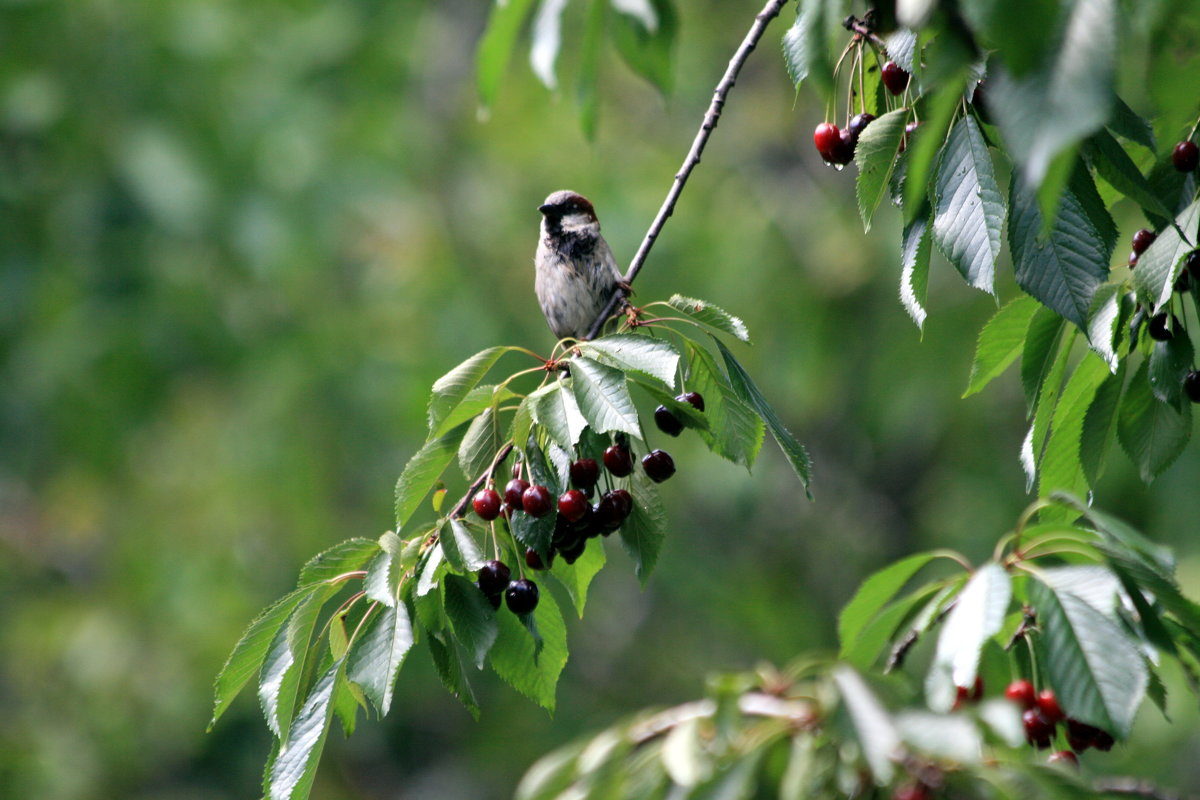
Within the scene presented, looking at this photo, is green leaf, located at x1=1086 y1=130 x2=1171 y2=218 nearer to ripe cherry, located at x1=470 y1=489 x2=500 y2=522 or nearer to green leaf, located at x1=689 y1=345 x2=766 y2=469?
green leaf, located at x1=689 y1=345 x2=766 y2=469

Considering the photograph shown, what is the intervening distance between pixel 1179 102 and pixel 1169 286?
36 cm

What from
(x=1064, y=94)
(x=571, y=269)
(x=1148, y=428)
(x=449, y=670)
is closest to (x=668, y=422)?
(x=449, y=670)

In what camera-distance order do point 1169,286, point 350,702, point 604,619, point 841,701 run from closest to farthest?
1. point 841,701
2. point 1169,286
3. point 350,702
4. point 604,619

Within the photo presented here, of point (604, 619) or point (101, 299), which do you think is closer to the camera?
point (101, 299)

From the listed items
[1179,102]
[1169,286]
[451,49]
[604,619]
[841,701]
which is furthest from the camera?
[451,49]

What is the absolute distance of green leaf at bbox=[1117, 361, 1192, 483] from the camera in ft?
6.59

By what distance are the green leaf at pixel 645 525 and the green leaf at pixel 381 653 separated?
1.43ft

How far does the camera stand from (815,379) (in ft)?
29.2

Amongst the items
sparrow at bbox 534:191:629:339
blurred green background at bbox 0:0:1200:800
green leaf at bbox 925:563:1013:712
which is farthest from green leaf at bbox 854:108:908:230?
blurred green background at bbox 0:0:1200:800

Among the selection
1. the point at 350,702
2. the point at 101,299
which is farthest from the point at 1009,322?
the point at 101,299

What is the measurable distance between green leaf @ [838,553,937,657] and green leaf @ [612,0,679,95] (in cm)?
90

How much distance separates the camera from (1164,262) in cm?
178

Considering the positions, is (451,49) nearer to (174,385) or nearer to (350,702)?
(174,385)

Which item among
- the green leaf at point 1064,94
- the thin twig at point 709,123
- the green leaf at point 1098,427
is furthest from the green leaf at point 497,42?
the green leaf at point 1098,427
